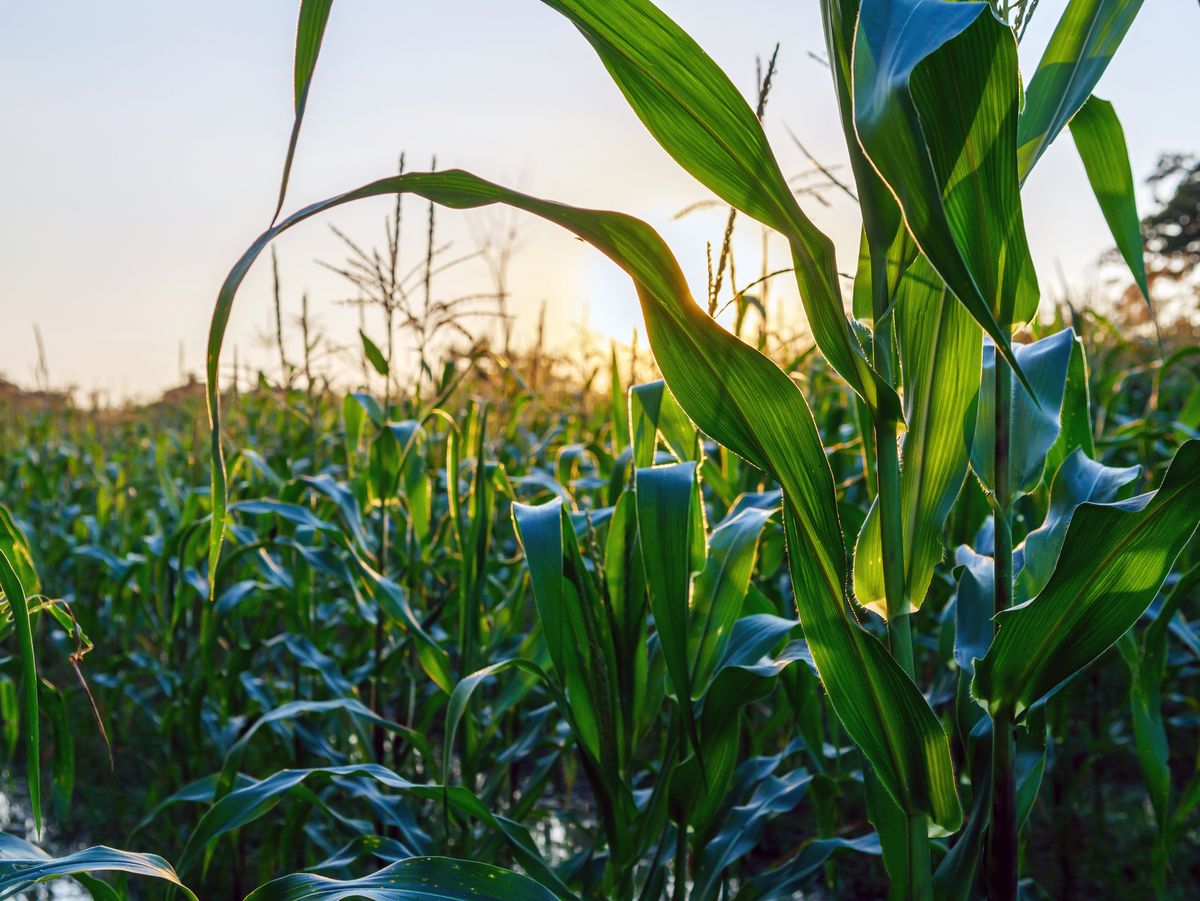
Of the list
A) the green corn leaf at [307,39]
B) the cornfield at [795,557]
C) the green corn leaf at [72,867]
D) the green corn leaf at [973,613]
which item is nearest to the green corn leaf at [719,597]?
the cornfield at [795,557]

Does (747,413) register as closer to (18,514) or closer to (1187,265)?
(18,514)

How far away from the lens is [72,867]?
69 cm

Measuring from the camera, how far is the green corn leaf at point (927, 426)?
76cm

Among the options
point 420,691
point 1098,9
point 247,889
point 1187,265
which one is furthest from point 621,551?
point 1187,265

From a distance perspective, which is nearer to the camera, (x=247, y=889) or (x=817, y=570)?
(x=817, y=570)

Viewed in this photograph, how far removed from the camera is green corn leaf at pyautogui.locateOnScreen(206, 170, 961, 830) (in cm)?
63

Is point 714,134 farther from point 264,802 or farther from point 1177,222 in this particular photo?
point 1177,222

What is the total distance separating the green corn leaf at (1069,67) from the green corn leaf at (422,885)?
2.36 feet

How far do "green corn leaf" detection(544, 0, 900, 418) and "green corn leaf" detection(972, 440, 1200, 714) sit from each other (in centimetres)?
18

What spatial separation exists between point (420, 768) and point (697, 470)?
59.0 inches

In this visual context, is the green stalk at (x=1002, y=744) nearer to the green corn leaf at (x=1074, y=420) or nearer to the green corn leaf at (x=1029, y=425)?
the green corn leaf at (x=1029, y=425)

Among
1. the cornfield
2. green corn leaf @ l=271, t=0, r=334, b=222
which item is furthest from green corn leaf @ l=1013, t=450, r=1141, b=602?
green corn leaf @ l=271, t=0, r=334, b=222

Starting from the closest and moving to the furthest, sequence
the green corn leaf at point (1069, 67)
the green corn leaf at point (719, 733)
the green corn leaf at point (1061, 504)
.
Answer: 1. the green corn leaf at point (1069, 67)
2. the green corn leaf at point (1061, 504)
3. the green corn leaf at point (719, 733)

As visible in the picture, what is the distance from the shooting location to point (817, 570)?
719mm
